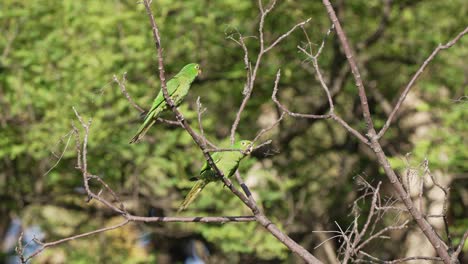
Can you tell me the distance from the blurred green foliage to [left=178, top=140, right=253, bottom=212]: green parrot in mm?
5751

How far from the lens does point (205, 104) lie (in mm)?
14031

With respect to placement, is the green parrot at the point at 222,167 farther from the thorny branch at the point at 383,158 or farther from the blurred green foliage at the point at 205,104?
Answer: the blurred green foliage at the point at 205,104

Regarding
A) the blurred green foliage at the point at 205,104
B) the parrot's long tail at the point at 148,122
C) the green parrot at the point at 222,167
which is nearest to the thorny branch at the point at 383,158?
the green parrot at the point at 222,167

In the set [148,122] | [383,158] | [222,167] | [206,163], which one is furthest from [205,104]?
[383,158]

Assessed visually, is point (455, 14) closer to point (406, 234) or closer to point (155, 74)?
point (406, 234)

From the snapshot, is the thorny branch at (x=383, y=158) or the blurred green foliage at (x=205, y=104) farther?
the blurred green foliage at (x=205, y=104)

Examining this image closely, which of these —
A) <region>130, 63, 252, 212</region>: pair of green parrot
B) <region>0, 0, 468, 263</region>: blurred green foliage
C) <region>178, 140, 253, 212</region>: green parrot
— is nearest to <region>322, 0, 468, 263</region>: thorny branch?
<region>130, 63, 252, 212</region>: pair of green parrot

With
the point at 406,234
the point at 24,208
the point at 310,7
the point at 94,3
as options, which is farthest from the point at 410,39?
the point at 24,208

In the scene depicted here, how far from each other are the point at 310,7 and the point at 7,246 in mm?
9615

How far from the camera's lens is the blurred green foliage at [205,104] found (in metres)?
12.3

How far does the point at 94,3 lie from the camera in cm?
1301

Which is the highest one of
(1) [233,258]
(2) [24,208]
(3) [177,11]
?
(3) [177,11]

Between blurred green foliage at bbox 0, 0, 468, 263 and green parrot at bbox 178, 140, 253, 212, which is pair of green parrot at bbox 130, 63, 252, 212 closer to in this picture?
green parrot at bbox 178, 140, 253, 212

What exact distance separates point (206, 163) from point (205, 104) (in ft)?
27.9
